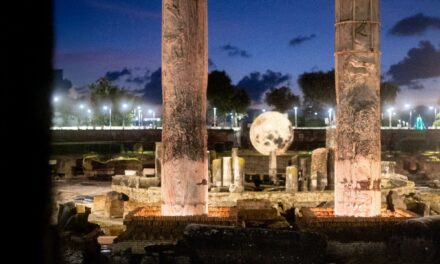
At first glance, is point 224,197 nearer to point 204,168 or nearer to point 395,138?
point 204,168

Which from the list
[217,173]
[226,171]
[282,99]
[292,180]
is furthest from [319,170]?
[282,99]

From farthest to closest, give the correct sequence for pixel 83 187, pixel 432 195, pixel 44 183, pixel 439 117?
pixel 439 117, pixel 83 187, pixel 432 195, pixel 44 183

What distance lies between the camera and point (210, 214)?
39.0 feet

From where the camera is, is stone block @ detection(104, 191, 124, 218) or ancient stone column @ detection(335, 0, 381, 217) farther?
stone block @ detection(104, 191, 124, 218)

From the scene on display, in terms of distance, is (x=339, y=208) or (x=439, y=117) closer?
(x=339, y=208)

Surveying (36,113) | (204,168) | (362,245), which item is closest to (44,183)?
(36,113)

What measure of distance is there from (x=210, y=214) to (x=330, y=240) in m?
2.36

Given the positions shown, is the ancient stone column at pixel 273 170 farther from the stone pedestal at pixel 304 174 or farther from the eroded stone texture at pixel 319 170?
the eroded stone texture at pixel 319 170

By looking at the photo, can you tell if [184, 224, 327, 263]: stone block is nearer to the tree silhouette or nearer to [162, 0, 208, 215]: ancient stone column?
[162, 0, 208, 215]: ancient stone column

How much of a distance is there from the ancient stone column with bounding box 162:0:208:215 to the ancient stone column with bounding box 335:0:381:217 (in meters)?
2.66

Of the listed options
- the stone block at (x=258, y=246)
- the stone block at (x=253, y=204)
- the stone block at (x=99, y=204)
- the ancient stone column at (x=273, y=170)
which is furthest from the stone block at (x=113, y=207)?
the stone block at (x=258, y=246)

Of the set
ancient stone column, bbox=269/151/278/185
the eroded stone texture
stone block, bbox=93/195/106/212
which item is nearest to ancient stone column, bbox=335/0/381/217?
the eroded stone texture

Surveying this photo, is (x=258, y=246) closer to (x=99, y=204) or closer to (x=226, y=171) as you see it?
(x=226, y=171)

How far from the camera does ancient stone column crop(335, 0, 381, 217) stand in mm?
11438
